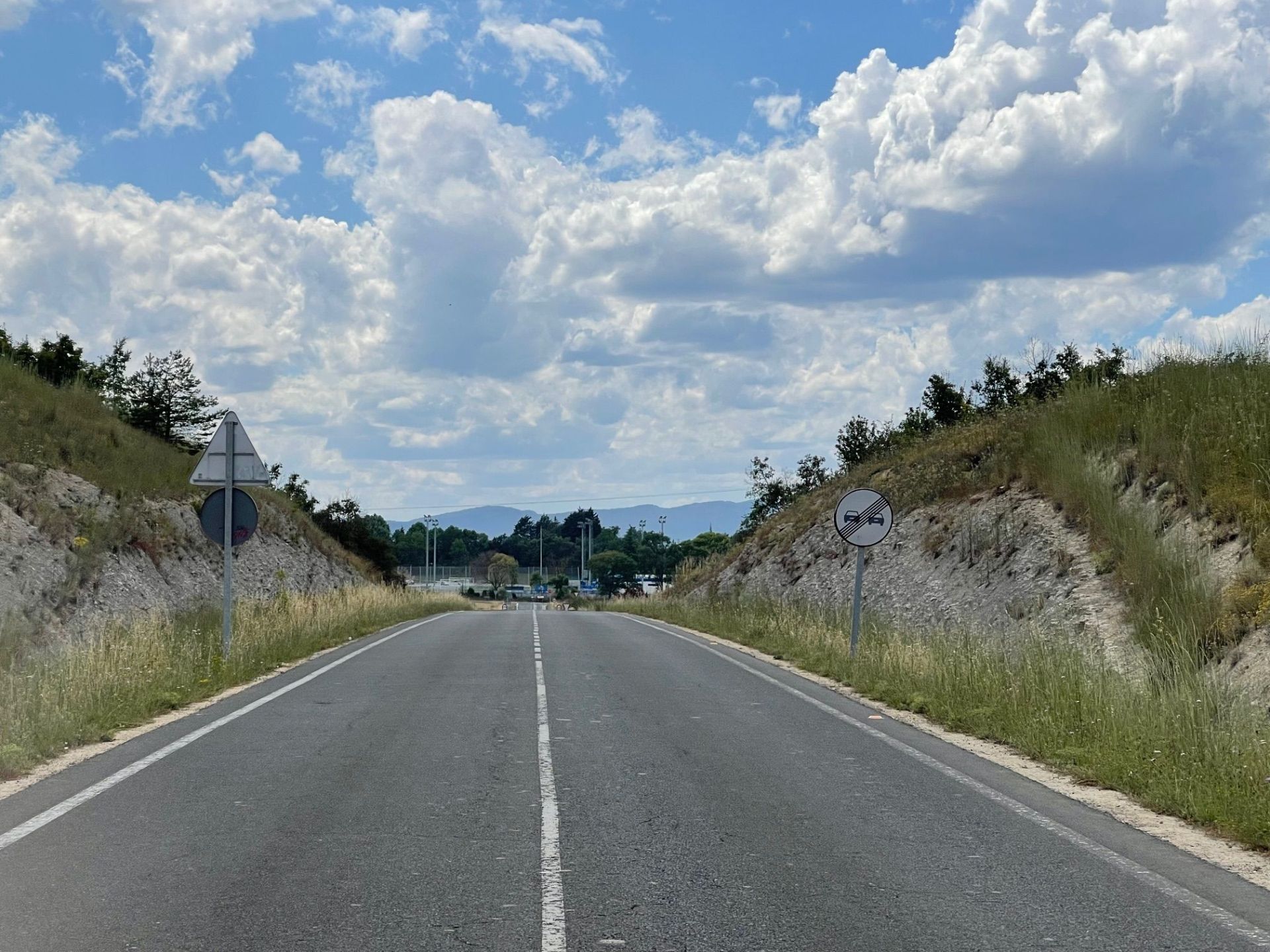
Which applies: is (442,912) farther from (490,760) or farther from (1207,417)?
(1207,417)

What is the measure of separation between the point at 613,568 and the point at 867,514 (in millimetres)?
145800

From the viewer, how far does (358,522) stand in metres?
66.4

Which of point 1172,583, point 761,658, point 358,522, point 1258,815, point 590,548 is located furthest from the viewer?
→ point 590,548

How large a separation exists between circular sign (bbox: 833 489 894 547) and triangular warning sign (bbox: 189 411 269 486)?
9.12m

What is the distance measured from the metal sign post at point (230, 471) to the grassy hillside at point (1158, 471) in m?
13.2

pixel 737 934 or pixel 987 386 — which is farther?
pixel 987 386

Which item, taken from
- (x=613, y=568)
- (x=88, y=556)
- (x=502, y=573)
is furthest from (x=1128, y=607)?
(x=613, y=568)

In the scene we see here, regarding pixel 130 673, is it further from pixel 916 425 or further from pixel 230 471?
pixel 916 425

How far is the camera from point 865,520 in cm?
1953

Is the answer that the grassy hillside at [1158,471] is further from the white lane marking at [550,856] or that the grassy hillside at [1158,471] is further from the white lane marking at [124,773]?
the white lane marking at [124,773]

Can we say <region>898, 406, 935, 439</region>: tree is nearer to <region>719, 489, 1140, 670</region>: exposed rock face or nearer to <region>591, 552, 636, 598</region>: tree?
<region>719, 489, 1140, 670</region>: exposed rock face

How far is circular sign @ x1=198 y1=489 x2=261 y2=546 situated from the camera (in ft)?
62.4

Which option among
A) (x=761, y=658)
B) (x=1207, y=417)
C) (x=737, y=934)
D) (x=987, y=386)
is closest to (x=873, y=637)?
(x=761, y=658)

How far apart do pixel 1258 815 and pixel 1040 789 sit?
184 centimetres
